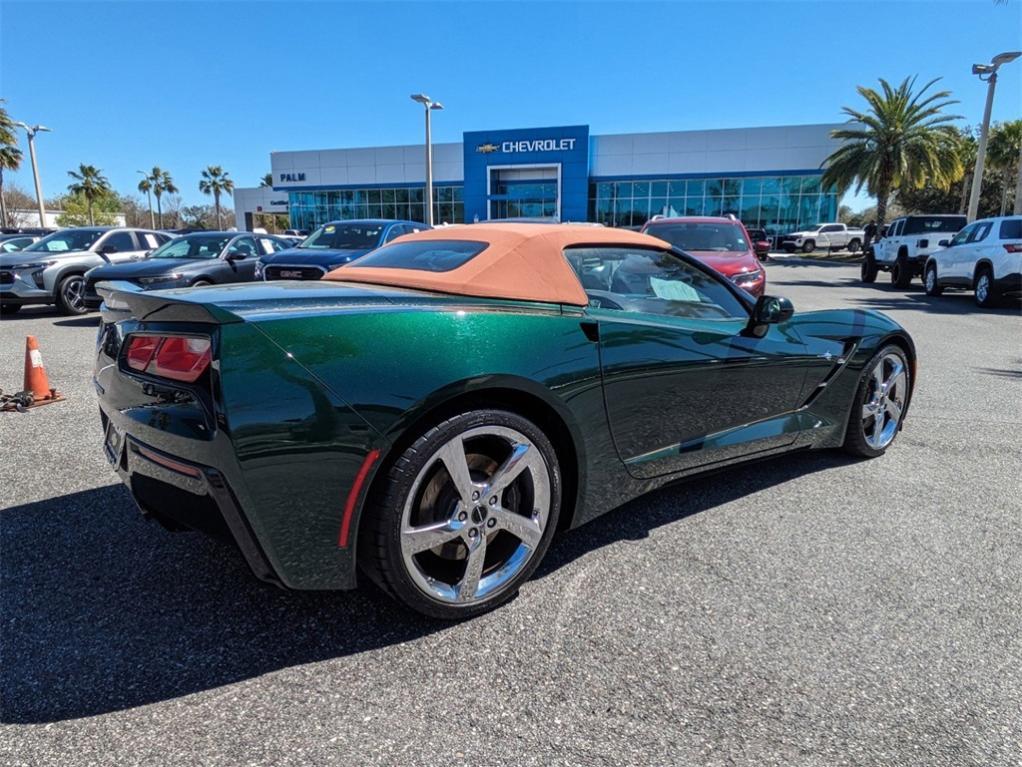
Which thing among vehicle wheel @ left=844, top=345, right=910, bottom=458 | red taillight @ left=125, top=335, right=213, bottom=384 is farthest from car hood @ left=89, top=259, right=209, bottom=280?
vehicle wheel @ left=844, top=345, right=910, bottom=458

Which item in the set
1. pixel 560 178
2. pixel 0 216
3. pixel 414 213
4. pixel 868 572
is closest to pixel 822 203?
pixel 560 178

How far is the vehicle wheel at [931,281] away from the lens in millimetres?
14734

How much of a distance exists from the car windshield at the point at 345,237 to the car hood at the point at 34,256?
3.92 m

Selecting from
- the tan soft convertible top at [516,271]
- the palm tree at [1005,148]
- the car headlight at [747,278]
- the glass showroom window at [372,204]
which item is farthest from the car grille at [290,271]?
the palm tree at [1005,148]

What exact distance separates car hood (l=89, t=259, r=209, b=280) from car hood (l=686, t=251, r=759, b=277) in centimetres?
737

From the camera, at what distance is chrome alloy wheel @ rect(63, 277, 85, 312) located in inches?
422

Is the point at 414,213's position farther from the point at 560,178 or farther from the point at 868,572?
the point at 868,572

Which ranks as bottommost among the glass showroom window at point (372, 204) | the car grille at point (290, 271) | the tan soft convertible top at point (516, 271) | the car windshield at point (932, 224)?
the car grille at point (290, 271)

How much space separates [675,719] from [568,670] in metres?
0.36

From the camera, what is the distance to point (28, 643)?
2133 millimetres

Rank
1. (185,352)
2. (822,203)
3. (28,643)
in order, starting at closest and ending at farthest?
(185,352) < (28,643) < (822,203)

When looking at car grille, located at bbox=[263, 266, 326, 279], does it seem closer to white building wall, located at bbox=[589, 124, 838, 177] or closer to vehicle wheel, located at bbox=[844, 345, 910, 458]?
vehicle wheel, located at bbox=[844, 345, 910, 458]

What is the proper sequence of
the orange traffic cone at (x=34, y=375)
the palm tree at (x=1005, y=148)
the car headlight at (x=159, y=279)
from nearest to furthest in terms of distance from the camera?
1. the orange traffic cone at (x=34, y=375)
2. the car headlight at (x=159, y=279)
3. the palm tree at (x=1005, y=148)

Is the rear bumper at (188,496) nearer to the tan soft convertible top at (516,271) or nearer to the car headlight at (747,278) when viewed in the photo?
the tan soft convertible top at (516,271)
